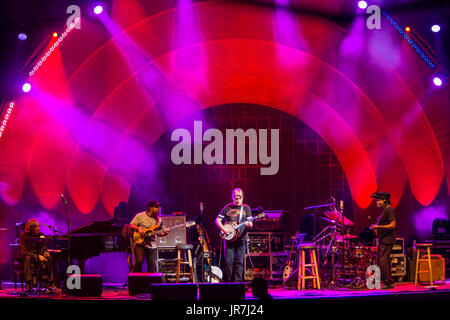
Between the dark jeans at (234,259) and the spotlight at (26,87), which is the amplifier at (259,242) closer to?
the dark jeans at (234,259)

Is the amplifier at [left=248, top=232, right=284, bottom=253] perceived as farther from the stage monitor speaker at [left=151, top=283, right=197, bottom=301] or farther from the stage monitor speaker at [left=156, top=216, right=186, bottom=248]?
the stage monitor speaker at [left=151, top=283, right=197, bottom=301]

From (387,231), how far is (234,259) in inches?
124

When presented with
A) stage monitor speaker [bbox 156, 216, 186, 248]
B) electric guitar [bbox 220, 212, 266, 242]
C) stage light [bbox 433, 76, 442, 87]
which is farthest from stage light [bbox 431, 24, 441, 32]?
stage monitor speaker [bbox 156, 216, 186, 248]

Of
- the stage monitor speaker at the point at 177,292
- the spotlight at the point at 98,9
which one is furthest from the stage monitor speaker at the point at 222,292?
the spotlight at the point at 98,9

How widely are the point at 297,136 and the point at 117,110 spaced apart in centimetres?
490

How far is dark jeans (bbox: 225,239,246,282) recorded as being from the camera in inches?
436

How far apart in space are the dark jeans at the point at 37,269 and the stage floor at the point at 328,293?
42 centimetres

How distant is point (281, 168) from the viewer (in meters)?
16.0

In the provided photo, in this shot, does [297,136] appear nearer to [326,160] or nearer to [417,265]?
[326,160]

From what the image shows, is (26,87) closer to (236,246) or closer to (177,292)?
(236,246)
